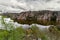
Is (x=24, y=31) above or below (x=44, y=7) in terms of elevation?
below

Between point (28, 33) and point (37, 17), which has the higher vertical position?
point (37, 17)

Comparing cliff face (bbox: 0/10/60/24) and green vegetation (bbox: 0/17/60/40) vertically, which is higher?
cliff face (bbox: 0/10/60/24)

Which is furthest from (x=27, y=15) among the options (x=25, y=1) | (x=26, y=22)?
(x=25, y=1)

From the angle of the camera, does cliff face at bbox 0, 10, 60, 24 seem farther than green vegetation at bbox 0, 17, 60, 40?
Yes

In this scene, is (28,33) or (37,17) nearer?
(28,33)

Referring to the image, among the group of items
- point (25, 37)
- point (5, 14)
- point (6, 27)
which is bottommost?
point (25, 37)

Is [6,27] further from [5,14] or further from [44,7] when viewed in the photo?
[44,7]

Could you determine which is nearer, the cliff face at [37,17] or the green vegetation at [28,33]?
the green vegetation at [28,33]

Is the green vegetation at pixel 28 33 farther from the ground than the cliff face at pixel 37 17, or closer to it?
closer to it
